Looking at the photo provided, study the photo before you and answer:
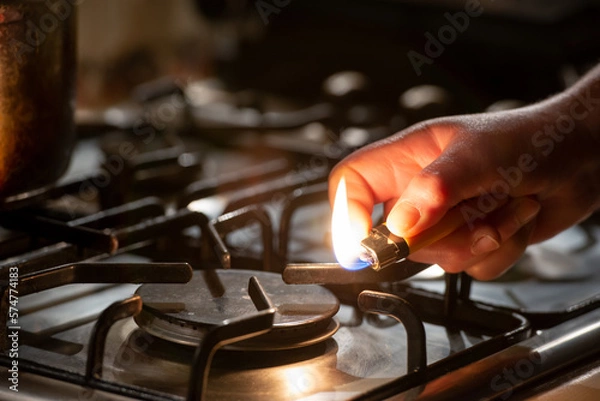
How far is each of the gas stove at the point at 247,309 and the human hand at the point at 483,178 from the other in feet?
0.17

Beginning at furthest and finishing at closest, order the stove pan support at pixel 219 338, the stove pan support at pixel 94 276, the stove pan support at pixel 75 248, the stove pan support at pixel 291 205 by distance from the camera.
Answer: the stove pan support at pixel 291 205 → the stove pan support at pixel 75 248 → the stove pan support at pixel 94 276 → the stove pan support at pixel 219 338

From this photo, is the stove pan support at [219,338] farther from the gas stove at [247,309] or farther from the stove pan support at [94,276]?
the stove pan support at [94,276]

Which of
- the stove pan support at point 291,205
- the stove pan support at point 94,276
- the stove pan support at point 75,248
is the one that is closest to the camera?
the stove pan support at point 94,276

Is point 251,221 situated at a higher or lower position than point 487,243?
higher

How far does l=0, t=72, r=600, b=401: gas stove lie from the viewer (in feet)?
2.06

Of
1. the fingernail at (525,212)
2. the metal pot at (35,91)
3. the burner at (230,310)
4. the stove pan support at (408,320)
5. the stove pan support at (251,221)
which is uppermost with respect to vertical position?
the metal pot at (35,91)

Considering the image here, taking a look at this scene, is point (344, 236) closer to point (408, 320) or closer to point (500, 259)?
point (408, 320)

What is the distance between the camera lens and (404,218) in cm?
68

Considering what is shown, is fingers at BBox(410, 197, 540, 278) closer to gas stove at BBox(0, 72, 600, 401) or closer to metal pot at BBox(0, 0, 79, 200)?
gas stove at BBox(0, 72, 600, 401)

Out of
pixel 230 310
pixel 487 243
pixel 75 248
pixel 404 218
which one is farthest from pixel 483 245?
pixel 75 248

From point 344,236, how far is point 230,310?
4.2 inches

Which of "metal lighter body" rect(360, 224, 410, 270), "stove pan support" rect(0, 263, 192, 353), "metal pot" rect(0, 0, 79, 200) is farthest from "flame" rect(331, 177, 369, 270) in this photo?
"metal pot" rect(0, 0, 79, 200)

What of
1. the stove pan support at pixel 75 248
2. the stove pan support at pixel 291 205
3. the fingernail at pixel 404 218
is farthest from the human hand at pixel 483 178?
the stove pan support at pixel 75 248

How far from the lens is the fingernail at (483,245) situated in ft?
2.50
